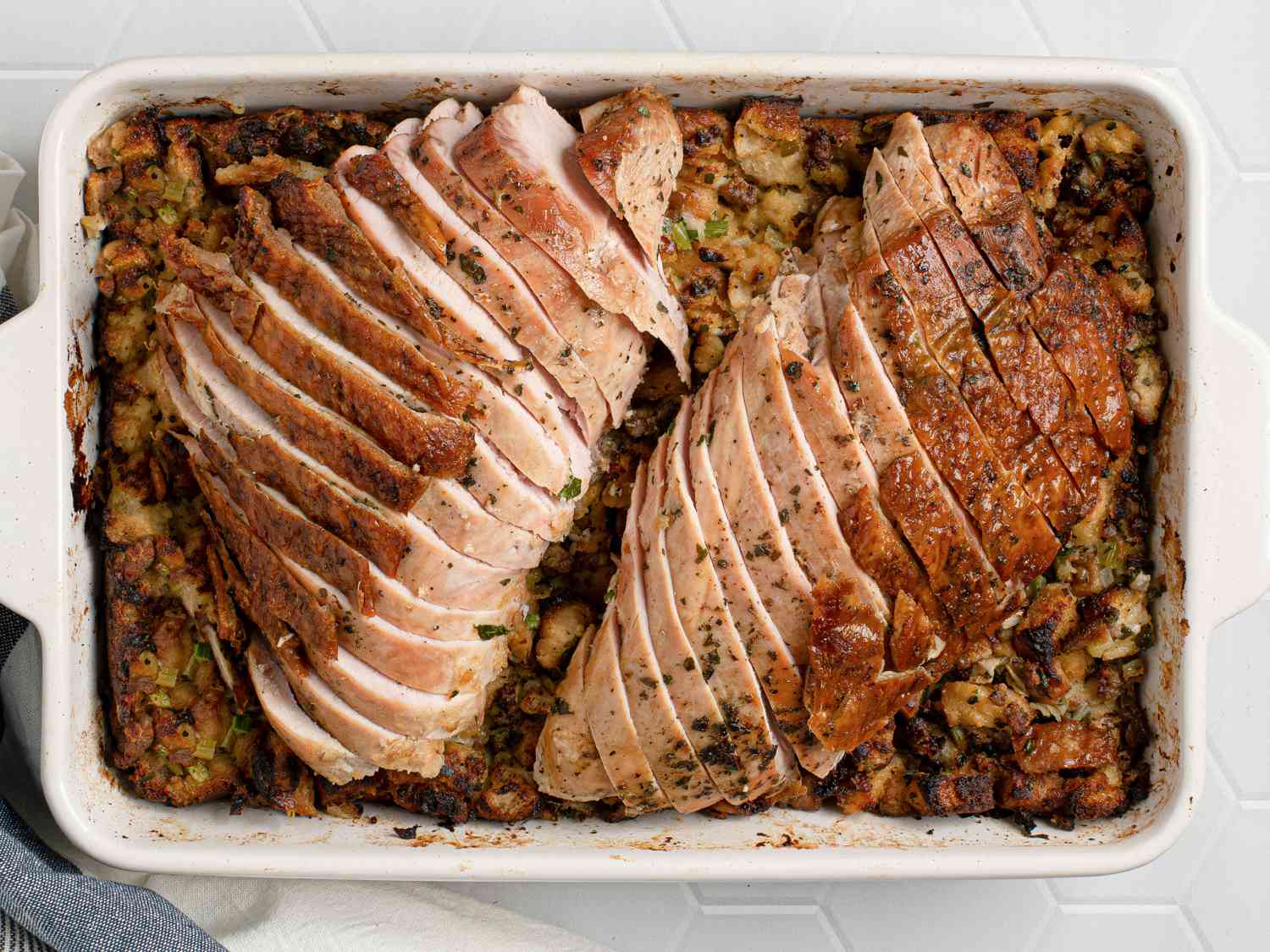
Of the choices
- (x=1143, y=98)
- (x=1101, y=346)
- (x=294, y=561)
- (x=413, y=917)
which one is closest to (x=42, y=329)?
(x=294, y=561)

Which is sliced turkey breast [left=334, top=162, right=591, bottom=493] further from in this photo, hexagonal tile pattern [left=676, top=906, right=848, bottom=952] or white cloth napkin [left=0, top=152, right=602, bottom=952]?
hexagonal tile pattern [left=676, top=906, right=848, bottom=952]

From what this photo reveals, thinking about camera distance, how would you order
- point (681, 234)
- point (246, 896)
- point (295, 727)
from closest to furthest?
point (295, 727) → point (681, 234) → point (246, 896)

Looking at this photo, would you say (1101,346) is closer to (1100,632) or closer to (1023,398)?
(1023,398)

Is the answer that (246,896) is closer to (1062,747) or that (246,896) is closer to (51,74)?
(1062,747)

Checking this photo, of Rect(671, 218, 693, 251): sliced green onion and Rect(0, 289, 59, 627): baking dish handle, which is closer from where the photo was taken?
Rect(0, 289, 59, 627): baking dish handle

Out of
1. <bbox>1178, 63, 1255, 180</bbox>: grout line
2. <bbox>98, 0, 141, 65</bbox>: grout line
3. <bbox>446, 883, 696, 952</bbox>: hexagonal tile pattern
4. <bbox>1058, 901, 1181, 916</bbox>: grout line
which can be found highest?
<bbox>98, 0, 141, 65</bbox>: grout line

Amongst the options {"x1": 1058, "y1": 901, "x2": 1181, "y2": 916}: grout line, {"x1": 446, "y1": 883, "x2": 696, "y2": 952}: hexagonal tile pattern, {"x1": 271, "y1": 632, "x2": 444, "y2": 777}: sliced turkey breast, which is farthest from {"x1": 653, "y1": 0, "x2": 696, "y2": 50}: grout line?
{"x1": 1058, "y1": 901, "x2": 1181, "y2": 916}: grout line

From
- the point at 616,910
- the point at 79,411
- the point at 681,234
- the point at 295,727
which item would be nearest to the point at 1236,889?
the point at 616,910
